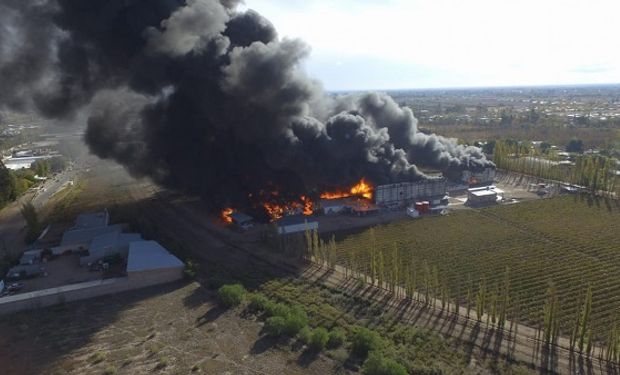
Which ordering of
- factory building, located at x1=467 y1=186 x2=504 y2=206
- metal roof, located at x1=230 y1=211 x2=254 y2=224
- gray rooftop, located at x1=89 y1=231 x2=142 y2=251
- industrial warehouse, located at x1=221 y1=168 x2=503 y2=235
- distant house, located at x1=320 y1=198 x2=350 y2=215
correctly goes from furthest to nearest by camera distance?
factory building, located at x1=467 y1=186 x2=504 y2=206 → distant house, located at x1=320 y1=198 x2=350 y2=215 → industrial warehouse, located at x1=221 y1=168 x2=503 y2=235 → metal roof, located at x1=230 y1=211 x2=254 y2=224 → gray rooftop, located at x1=89 y1=231 x2=142 y2=251

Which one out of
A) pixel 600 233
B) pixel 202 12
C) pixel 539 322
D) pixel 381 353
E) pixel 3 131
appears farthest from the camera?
pixel 3 131

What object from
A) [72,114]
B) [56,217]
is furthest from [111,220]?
[72,114]

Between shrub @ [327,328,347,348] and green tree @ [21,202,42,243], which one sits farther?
green tree @ [21,202,42,243]

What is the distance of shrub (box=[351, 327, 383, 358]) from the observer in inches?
1409

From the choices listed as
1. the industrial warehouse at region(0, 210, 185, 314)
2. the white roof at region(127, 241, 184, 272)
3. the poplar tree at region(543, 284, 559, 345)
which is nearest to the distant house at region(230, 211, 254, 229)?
the industrial warehouse at region(0, 210, 185, 314)

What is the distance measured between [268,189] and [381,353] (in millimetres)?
40957

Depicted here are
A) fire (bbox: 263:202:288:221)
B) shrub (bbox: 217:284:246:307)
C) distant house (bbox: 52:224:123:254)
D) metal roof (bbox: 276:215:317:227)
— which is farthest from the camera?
Result: fire (bbox: 263:202:288:221)

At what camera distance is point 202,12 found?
68.9 m

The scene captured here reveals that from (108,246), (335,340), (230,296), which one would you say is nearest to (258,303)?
(230,296)

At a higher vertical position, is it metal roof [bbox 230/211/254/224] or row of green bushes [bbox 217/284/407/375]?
metal roof [bbox 230/211/254/224]

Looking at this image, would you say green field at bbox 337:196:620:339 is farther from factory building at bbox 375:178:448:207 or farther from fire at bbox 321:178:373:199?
fire at bbox 321:178:373:199

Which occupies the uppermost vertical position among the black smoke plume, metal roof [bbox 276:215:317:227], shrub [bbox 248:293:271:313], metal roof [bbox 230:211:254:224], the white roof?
the black smoke plume

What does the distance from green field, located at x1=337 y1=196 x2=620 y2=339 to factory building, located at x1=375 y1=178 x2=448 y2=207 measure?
732 centimetres

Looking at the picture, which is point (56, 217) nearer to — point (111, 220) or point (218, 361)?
point (111, 220)
